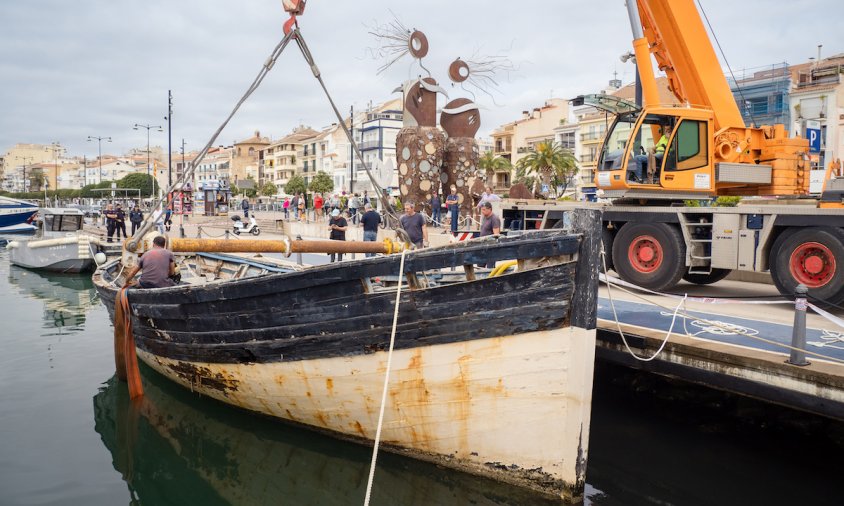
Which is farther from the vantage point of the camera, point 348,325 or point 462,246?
point 348,325

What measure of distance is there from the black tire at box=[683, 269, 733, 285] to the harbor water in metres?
3.35

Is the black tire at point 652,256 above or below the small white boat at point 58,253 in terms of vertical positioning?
above

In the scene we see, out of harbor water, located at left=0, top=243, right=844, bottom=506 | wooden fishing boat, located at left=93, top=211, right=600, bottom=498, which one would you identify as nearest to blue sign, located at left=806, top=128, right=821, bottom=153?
harbor water, located at left=0, top=243, right=844, bottom=506

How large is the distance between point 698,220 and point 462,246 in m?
6.02

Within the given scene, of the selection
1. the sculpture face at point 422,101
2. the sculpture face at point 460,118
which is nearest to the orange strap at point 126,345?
the sculpture face at point 422,101

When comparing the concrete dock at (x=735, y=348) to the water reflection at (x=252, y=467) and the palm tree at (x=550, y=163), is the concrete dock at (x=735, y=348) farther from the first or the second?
the palm tree at (x=550, y=163)

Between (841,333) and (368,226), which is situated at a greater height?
(368,226)

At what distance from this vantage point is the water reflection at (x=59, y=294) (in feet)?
45.9

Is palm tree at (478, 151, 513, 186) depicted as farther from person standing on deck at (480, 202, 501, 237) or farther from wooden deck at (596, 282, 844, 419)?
wooden deck at (596, 282, 844, 419)

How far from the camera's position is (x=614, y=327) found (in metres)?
7.27

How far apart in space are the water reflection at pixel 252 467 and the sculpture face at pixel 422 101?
15.8 m

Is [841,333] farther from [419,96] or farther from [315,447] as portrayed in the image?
[419,96]

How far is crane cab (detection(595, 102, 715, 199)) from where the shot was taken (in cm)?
994

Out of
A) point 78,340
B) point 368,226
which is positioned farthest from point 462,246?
point 78,340
